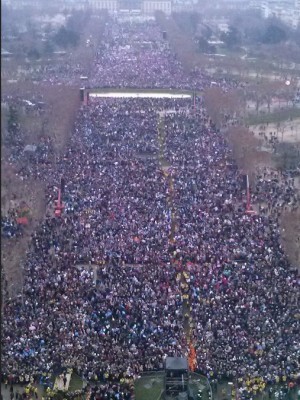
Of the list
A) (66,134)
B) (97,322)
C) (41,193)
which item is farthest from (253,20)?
(97,322)

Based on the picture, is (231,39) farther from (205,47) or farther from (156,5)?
(156,5)

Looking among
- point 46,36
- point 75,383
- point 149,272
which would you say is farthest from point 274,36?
point 75,383

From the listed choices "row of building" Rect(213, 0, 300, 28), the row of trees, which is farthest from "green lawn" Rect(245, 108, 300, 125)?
"row of building" Rect(213, 0, 300, 28)

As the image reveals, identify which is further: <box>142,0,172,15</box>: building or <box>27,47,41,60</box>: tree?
<box>142,0,172,15</box>: building

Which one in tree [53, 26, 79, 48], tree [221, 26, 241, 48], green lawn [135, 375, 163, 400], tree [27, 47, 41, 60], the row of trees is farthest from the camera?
tree [221, 26, 241, 48]

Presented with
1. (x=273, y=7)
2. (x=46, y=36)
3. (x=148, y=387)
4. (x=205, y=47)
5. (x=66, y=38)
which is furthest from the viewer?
(x=273, y=7)

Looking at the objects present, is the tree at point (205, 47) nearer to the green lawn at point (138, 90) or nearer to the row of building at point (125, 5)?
the green lawn at point (138, 90)

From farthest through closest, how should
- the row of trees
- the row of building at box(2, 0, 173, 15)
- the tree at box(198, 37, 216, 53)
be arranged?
the row of building at box(2, 0, 173, 15) < the tree at box(198, 37, 216, 53) < the row of trees

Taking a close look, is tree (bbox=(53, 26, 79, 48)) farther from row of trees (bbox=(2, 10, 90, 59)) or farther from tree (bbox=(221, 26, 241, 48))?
tree (bbox=(221, 26, 241, 48))

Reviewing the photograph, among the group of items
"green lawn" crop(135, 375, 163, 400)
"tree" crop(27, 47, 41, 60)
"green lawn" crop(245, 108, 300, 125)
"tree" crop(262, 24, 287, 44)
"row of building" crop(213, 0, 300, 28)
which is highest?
"row of building" crop(213, 0, 300, 28)

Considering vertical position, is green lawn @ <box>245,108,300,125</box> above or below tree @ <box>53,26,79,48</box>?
below
